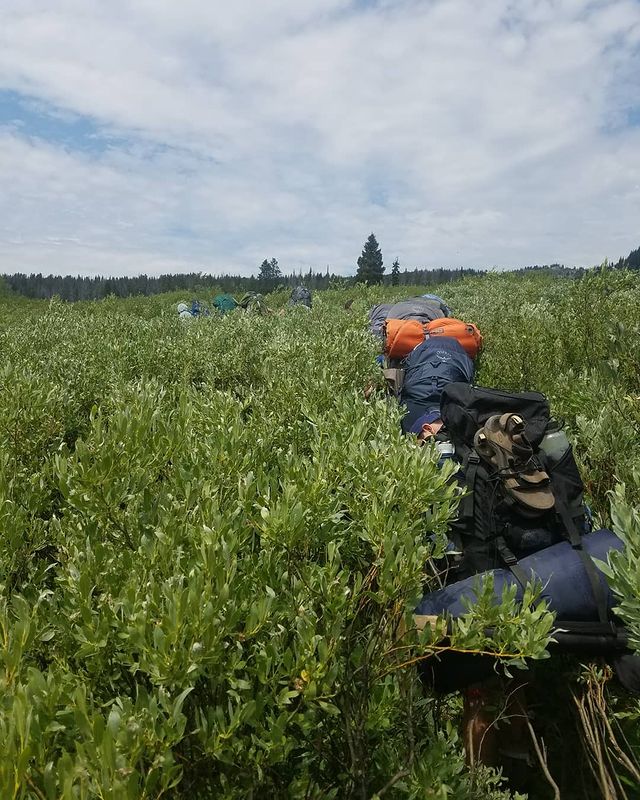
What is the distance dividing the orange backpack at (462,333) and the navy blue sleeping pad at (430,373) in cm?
135

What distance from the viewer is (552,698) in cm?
515

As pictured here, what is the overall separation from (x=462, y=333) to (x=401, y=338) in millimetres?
1506

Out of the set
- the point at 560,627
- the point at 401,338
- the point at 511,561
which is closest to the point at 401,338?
the point at 401,338

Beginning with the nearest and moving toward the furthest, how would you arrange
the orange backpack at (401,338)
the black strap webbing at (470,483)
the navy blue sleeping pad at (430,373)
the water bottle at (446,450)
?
the black strap webbing at (470,483) < the water bottle at (446,450) < the navy blue sleeping pad at (430,373) < the orange backpack at (401,338)

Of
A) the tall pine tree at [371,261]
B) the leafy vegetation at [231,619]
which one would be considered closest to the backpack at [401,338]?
the leafy vegetation at [231,619]

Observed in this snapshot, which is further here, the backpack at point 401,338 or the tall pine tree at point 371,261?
the tall pine tree at point 371,261

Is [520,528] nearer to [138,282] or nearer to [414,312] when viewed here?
[414,312]

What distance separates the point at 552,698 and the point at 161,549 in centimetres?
462

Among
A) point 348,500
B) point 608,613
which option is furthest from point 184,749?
point 608,613

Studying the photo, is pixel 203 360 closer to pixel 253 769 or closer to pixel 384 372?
pixel 384 372

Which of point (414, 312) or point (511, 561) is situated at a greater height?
point (414, 312)

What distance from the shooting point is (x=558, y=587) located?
3.93m

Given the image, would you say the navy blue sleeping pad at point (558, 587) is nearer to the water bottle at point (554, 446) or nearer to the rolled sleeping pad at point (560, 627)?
the rolled sleeping pad at point (560, 627)

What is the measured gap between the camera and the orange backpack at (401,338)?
11531mm
